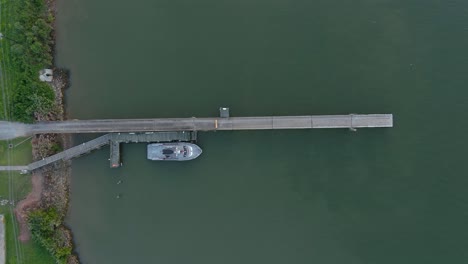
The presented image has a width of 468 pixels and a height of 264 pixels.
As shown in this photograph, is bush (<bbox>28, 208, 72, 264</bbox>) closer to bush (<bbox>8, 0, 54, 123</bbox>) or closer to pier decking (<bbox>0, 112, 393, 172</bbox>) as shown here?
pier decking (<bbox>0, 112, 393, 172</bbox>)

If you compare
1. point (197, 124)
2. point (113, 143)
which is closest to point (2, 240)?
point (113, 143)

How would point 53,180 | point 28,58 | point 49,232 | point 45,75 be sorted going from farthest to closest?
1. point 45,75
2. point 53,180
3. point 28,58
4. point 49,232

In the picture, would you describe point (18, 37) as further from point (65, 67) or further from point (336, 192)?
point (336, 192)

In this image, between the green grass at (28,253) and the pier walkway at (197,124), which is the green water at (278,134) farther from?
the green grass at (28,253)

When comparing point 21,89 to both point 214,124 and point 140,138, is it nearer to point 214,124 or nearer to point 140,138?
point 140,138

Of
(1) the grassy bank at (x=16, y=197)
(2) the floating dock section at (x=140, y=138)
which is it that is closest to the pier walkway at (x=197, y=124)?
(2) the floating dock section at (x=140, y=138)

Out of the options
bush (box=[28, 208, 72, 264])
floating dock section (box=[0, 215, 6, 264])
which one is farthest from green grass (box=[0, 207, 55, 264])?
bush (box=[28, 208, 72, 264])

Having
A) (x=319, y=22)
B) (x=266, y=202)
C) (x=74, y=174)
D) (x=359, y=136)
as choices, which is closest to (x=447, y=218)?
(x=359, y=136)
